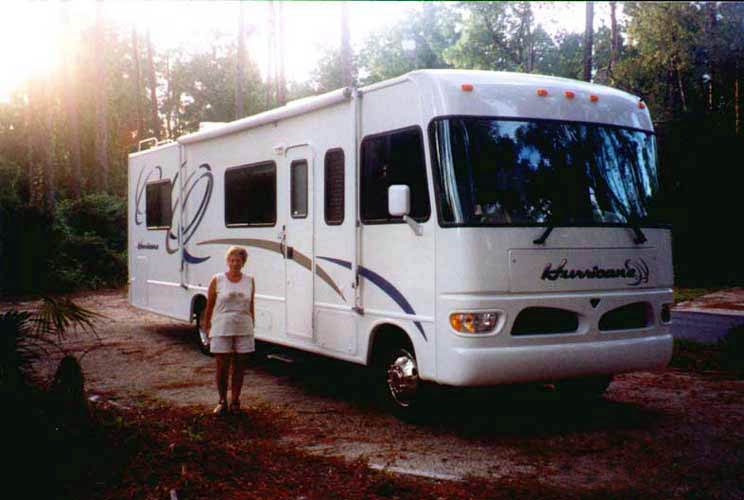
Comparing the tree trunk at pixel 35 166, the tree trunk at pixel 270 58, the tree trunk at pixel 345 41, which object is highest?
the tree trunk at pixel 270 58

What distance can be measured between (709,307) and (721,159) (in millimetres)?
6016

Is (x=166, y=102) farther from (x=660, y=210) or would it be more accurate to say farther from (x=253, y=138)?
(x=660, y=210)

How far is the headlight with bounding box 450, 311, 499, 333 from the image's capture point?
21.5 ft

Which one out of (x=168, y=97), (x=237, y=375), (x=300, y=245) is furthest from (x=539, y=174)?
(x=168, y=97)

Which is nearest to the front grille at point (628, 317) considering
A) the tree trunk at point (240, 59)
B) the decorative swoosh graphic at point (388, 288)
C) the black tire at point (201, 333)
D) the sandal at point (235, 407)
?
the decorative swoosh graphic at point (388, 288)

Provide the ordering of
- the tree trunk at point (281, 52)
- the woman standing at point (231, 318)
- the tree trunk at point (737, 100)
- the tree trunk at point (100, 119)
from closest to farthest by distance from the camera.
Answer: the woman standing at point (231, 318) < the tree trunk at point (737, 100) < the tree trunk at point (100, 119) < the tree trunk at point (281, 52)

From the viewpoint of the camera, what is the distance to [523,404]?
818 centimetres

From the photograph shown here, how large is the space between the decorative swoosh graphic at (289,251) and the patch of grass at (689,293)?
1191 centimetres

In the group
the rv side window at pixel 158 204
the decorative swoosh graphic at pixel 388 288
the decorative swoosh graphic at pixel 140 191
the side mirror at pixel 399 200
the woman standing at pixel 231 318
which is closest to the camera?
the side mirror at pixel 399 200

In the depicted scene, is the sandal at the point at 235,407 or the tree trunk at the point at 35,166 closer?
the sandal at the point at 235,407

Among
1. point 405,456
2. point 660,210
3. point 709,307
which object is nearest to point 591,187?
point 660,210

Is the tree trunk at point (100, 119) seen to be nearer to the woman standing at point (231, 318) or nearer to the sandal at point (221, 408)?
the woman standing at point (231, 318)

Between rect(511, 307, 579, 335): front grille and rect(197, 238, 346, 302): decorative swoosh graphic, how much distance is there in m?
2.02

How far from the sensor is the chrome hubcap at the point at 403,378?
7.21 m
